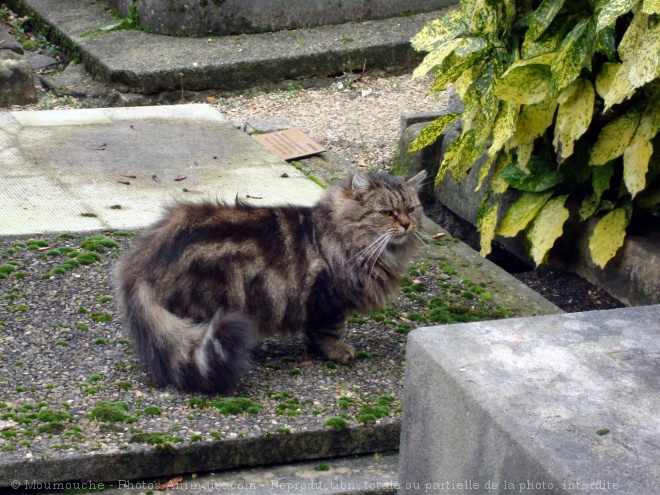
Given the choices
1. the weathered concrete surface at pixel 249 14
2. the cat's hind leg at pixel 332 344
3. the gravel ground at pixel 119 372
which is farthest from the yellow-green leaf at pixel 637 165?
the weathered concrete surface at pixel 249 14

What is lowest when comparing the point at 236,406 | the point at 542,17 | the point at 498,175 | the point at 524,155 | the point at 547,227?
the point at 236,406

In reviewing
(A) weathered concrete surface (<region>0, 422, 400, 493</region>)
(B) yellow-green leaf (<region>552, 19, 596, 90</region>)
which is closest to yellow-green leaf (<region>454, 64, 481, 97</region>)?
(B) yellow-green leaf (<region>552, 19, 596, 90</region>)

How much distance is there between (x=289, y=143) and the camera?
582 cm

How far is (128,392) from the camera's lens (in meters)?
3.16

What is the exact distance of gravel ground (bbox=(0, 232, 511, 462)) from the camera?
292 cm

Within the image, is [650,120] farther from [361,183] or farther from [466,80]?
[361,183]

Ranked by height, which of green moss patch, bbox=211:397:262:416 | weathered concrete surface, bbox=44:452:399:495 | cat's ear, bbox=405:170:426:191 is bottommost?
weathered concrete surface, bbox=44:452:399:495

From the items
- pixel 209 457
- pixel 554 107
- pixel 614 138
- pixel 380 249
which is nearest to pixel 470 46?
pixel 554 107

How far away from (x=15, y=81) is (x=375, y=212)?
421 centimetres

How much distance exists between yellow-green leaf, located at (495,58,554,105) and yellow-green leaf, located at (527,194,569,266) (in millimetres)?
553

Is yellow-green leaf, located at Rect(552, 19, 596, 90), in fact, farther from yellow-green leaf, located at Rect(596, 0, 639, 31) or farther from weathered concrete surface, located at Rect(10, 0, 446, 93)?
weathered concrete surface, located at Rect(10, 0, 446, 93)

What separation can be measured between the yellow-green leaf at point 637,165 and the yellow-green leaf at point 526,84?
414 mm

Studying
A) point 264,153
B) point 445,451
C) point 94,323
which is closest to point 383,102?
point 264,153

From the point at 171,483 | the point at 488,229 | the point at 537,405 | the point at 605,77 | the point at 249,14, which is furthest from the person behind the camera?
the point at 249,14
